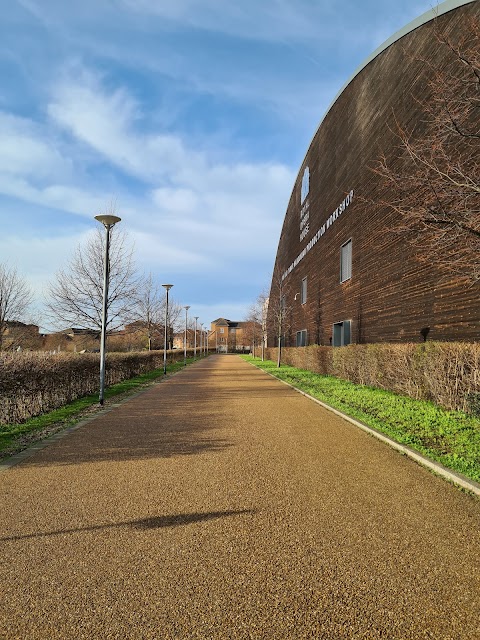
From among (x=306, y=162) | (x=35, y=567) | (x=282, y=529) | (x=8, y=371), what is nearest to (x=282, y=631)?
(x=282, y=529)

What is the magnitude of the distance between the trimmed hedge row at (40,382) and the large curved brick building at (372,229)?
22.6 ft

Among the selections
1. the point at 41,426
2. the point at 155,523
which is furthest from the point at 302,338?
the point at 155,523

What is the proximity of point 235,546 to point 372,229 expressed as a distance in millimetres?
16025

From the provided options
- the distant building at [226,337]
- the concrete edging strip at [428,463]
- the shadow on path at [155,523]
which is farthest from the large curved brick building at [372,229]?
the distant building at [226,337]

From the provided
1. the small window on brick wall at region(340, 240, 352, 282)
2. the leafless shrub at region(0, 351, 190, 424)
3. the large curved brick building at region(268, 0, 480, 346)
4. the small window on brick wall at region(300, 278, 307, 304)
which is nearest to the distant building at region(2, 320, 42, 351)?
the leafless shrub at region(0, 351, 190, 424)

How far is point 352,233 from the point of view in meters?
20.2

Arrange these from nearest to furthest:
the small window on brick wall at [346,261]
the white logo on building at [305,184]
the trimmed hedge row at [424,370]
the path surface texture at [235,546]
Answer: the path surface texture at [235,546]
the trimmed hedge row at [424,370]
the small window on brick wall at [346,261]
the white logo on building at [305,184]

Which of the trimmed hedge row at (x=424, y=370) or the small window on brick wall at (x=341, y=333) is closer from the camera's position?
the trimmed hedge row at (x=424, y=370)

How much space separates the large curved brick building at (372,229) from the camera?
12.0 metres

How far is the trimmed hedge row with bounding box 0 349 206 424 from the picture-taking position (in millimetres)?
7875

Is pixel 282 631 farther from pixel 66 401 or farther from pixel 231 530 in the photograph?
pixel 66 401

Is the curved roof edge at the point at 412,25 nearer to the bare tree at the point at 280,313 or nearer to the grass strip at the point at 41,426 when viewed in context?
the grass strip at the point at 41,426

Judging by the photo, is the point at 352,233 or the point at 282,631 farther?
the point at 352,233

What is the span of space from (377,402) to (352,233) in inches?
467
